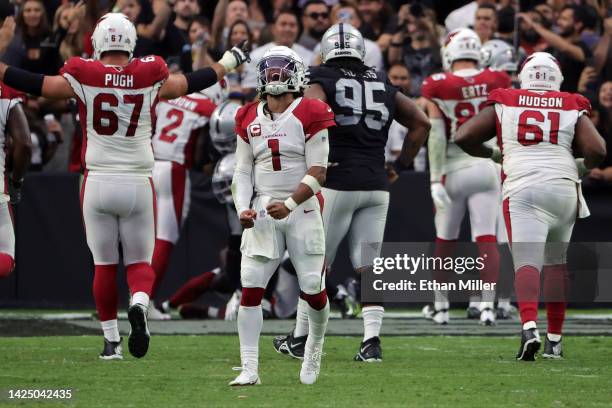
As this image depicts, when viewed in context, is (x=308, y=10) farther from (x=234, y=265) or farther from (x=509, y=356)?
(x=509, y=356)

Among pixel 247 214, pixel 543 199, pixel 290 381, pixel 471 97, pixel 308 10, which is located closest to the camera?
pixel 247 214

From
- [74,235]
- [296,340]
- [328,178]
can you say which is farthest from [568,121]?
[74,235]

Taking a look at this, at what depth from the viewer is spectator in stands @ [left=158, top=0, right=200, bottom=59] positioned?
14008mm

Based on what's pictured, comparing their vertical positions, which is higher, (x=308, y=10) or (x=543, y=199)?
(x=308, y=10)

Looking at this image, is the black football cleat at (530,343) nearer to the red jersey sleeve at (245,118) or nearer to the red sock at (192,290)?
the red jersey sleeve at (245,118)

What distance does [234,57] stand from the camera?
884 cm

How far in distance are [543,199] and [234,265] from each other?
4.00 meters

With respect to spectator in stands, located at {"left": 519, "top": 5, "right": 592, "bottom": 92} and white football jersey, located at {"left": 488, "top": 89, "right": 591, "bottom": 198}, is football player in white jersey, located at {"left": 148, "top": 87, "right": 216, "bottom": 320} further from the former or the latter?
white football jersey, located at {"left": 488, "top": 89, "right": 591, "bottom": 198}

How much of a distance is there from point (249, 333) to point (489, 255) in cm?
474

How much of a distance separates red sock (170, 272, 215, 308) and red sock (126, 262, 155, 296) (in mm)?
3685

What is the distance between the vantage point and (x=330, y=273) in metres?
13.2

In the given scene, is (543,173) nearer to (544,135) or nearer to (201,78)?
(544,135)

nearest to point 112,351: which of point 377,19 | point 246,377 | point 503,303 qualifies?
point 246,377

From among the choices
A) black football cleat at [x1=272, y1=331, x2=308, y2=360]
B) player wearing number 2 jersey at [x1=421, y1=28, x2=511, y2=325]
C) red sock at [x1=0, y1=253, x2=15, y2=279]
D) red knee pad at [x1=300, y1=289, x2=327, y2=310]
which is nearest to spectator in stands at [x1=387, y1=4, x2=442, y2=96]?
player wearing number 2 jersey at [x1=421, y1=28, x2=511, y2=325]
